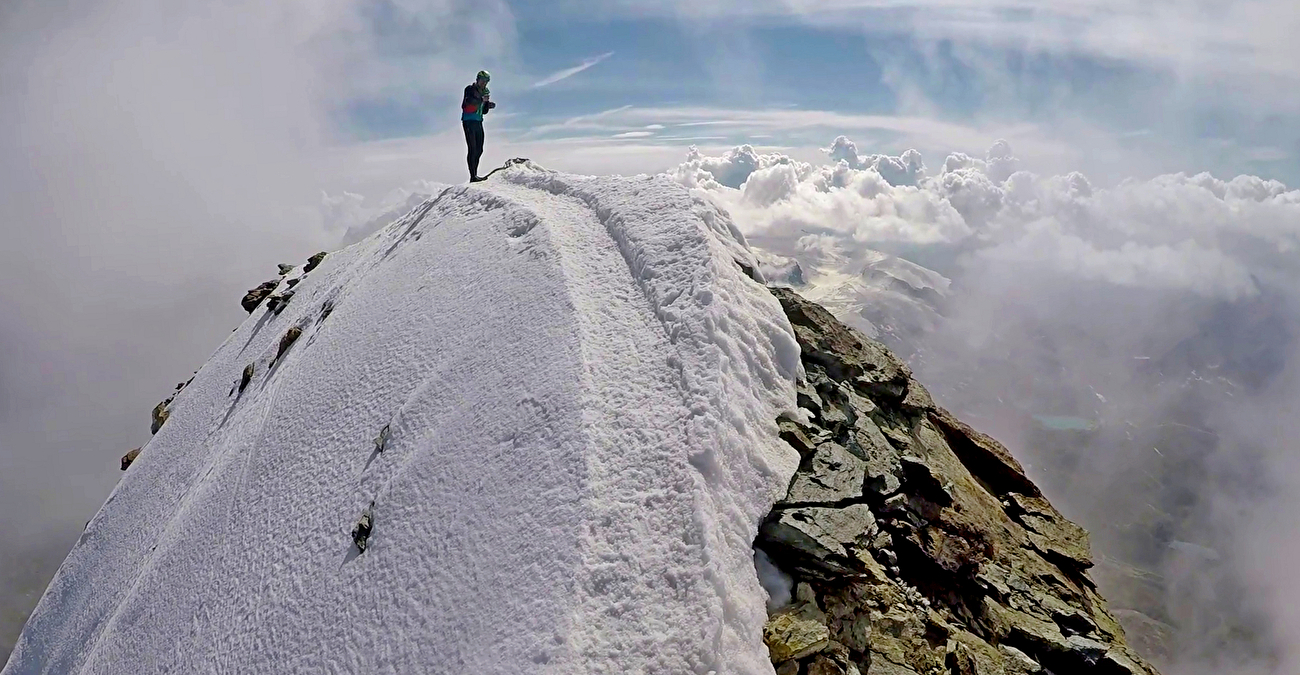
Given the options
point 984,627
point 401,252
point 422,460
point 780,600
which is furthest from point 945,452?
point 401,252

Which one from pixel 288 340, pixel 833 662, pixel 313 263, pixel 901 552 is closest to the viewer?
pixel 833 662

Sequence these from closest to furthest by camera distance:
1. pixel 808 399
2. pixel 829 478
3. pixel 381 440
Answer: pixel 829 478 < pixel 381 440 < pixel 808 399

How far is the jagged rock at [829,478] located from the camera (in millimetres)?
11266

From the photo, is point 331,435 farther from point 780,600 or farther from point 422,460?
point 780,600

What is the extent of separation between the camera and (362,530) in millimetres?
11125

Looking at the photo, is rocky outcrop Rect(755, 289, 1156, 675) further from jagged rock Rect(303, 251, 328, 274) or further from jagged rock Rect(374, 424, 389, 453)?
jagged rock Rect(303, 251, 328, 274)

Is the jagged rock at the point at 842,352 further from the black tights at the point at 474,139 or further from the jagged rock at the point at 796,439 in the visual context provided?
the black tights at the point at 474,139

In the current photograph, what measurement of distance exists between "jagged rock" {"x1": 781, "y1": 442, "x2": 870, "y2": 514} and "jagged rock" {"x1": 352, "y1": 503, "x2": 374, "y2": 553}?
7.37 meters

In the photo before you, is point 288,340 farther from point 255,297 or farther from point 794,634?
point 794,634

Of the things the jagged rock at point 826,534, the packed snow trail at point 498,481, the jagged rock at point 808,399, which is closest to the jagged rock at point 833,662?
the packed snow trail at point 498,481

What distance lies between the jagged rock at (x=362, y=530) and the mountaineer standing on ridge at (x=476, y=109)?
1896 centimetres

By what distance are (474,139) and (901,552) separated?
2257cm

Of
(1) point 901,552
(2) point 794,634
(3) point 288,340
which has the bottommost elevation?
(1) point 901,552

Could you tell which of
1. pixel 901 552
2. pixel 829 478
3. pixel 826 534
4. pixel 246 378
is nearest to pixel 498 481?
pixel 826 534
